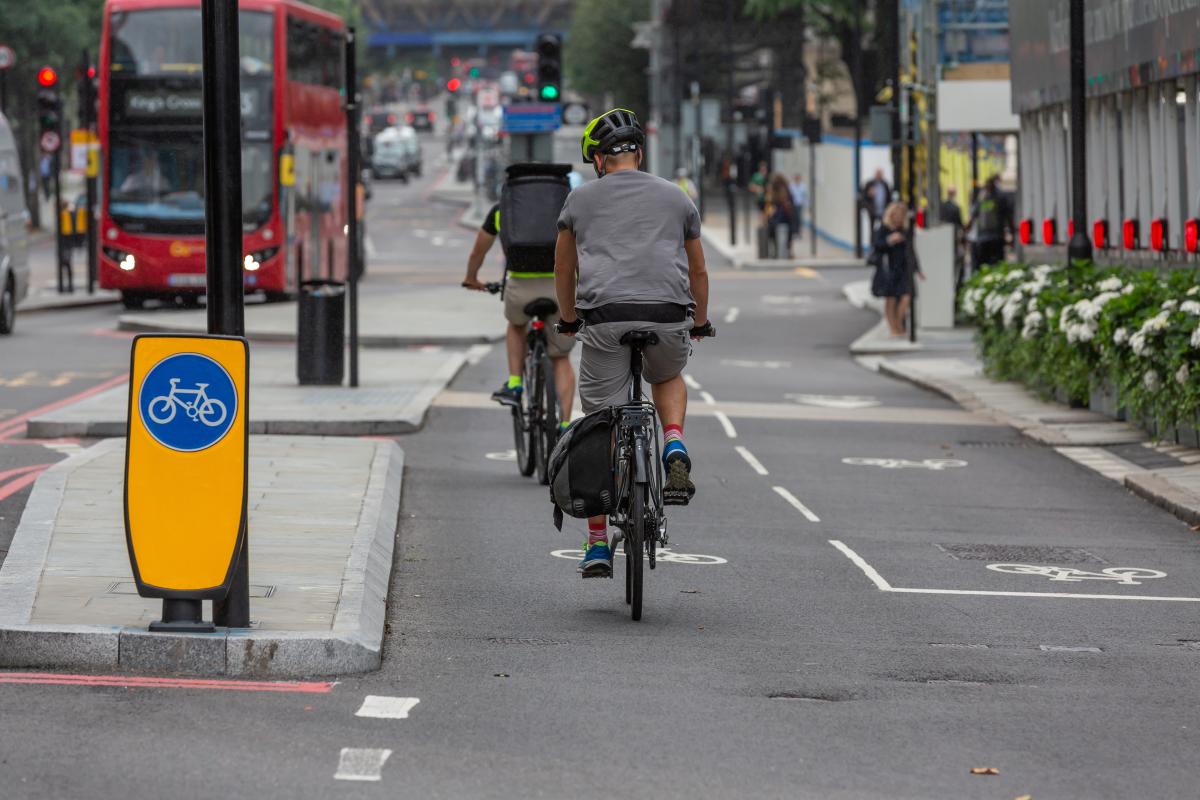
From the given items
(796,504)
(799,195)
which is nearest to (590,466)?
(796,504)

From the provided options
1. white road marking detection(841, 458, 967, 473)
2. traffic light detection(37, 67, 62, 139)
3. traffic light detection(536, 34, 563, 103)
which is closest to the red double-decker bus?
traffic light detection(536, 34, 563, 103)

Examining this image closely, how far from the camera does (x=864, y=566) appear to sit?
10242mm

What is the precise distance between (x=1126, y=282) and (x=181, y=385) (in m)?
11.2

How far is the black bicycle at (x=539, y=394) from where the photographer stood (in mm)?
12539

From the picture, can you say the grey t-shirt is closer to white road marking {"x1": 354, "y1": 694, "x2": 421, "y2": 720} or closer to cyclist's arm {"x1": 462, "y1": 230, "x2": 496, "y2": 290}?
white road marking {"x1": 354, "y1": 694, "x2": 421, "y2": 720}

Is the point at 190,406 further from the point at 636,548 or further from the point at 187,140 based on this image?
the point at 187,140

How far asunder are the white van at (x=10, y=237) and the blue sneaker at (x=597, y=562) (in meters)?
20.2

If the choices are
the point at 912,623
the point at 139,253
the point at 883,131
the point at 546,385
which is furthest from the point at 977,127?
the point at 912,623

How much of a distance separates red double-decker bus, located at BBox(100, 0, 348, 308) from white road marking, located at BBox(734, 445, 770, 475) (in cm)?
1616

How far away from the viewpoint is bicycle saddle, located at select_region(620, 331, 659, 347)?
835 cm

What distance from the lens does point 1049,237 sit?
23.2 m

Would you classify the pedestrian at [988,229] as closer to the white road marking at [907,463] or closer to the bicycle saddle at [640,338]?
the white road marking at [907,463]

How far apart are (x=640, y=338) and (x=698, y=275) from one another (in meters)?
0.42

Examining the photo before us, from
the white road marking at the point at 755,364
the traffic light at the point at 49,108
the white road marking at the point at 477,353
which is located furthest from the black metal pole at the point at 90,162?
the white road marking at the point at 755,364
